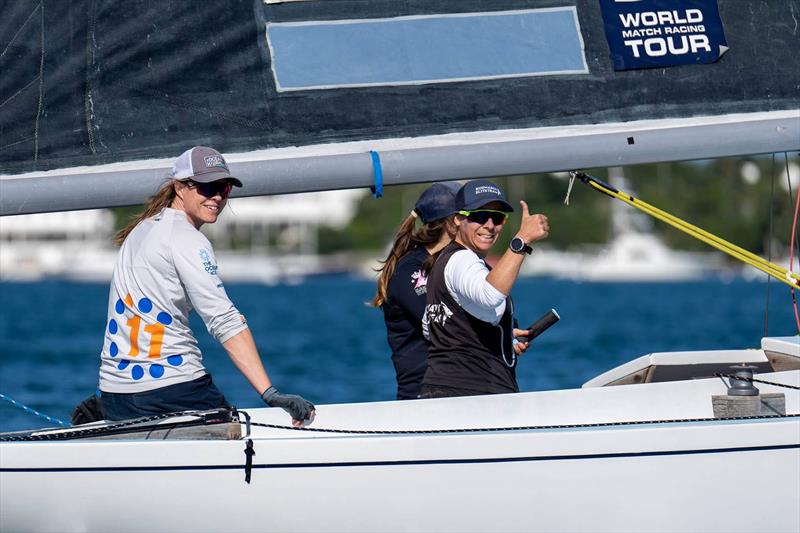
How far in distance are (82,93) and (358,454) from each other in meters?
1.68

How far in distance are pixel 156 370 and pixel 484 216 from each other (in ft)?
3.96

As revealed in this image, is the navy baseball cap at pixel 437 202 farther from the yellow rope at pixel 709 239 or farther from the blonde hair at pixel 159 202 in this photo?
the blonde hair at pixel 159 202

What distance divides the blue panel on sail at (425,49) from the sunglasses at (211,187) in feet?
2.44

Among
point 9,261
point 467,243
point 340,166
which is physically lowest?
point 467,243

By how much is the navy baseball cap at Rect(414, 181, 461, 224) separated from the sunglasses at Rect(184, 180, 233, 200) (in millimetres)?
1051

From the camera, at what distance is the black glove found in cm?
444

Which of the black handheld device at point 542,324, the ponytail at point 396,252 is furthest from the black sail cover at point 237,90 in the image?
the black handheld device at point 542,324

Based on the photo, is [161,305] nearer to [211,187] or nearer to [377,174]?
[211,187]

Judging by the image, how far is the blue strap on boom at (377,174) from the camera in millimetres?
4949

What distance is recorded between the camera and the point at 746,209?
242 feet

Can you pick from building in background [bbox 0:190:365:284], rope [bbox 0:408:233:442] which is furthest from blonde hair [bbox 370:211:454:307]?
building in background [bbox 0:190:365:284]

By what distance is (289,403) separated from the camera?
4531 mm

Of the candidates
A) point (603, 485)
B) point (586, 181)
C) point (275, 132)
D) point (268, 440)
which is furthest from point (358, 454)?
point (586, 181)

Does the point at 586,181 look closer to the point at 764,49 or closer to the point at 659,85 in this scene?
the point at 659,85
